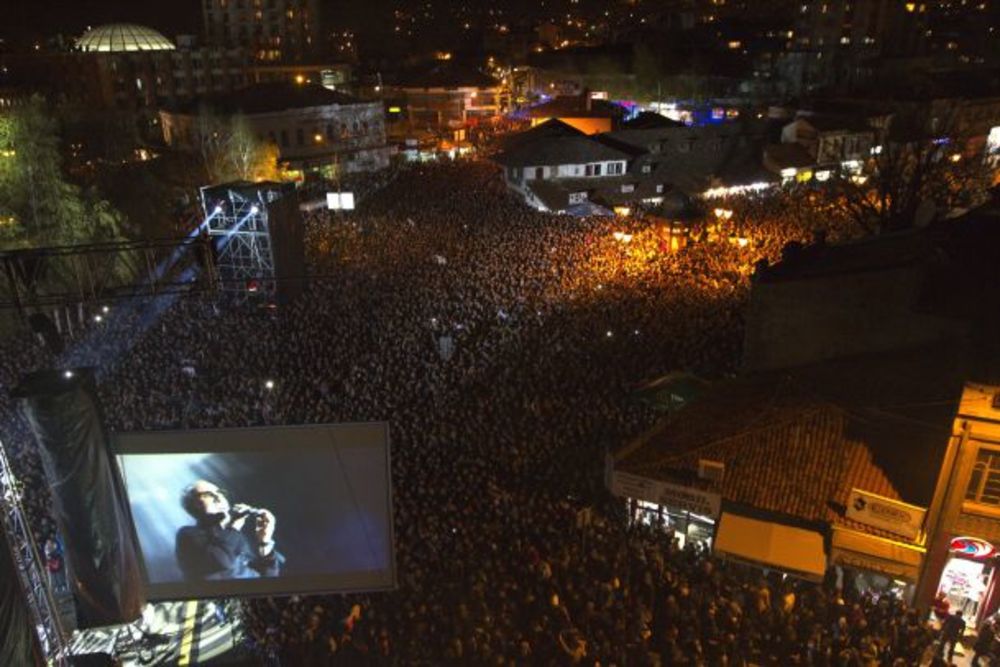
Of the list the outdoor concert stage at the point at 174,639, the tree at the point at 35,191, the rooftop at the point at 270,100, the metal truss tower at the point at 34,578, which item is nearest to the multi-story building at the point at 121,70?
the rooftop at the point at 270,100

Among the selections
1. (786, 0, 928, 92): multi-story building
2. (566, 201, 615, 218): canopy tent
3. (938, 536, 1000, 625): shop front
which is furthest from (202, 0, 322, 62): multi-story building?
(938, 536, 1000, 625): shop front

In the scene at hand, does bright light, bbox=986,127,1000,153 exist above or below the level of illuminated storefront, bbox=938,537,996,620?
above

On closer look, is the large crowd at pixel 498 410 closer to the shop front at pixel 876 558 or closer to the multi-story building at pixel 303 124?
the shop front at pixel 876 558

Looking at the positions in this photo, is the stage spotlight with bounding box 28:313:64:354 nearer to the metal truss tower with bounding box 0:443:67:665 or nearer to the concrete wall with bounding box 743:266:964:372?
the metal truss tower with bounding box 0:443:67:665

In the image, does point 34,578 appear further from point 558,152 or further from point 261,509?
point 558,152

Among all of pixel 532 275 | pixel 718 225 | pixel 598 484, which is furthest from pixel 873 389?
pixel 718 225
